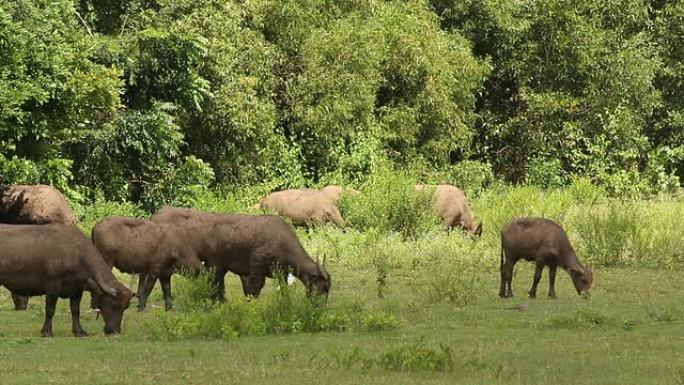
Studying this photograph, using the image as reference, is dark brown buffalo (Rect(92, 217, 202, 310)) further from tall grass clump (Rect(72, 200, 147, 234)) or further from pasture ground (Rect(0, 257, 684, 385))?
tall grass clump (Rect(72, 200, 147, 234))

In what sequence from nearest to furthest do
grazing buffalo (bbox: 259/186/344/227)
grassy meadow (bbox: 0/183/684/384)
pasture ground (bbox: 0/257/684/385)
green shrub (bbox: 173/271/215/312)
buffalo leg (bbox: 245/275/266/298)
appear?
1. pasture ground (bbox: 0/257/684/385)
2. grassy meadow (bbox: 0/183/684/384)
3. green shrub (bbox: 173/271/215/312)
4. buffalo leg (bbox: 245/275/266/298)
5. grazing buffalo (bbox: 259/186/344/227)

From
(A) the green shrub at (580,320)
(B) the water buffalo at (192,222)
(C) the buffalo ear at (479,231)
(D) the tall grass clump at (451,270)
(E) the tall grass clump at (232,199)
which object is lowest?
(E) the tall grass clump at (232,199)

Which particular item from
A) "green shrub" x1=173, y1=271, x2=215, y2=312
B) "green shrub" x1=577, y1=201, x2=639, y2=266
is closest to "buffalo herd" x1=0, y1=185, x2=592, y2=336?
"green shrub" x1=173, y1=271, x2=215, y2=312

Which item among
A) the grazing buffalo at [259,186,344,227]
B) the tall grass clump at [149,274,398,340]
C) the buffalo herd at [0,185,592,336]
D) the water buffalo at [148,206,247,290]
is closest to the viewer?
the tall grass clump at [149,274,398,340]

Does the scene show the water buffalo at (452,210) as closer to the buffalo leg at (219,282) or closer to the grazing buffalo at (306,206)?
the grazing buffalo at (306,206)

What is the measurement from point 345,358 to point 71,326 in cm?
505

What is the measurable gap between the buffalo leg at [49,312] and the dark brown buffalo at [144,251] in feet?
9.70

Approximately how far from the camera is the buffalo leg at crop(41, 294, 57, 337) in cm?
1577

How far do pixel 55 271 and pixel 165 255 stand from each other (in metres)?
3.31

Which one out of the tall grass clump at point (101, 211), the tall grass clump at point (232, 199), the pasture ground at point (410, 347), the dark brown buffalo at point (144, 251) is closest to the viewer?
the pasture ground at point (410, 347)

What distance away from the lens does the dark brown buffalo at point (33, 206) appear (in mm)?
25719

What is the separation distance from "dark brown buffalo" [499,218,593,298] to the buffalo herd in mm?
16

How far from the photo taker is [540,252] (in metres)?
20.7

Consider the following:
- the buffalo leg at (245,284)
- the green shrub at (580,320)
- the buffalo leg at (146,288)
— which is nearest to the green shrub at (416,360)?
the green shrub at (580,320)
